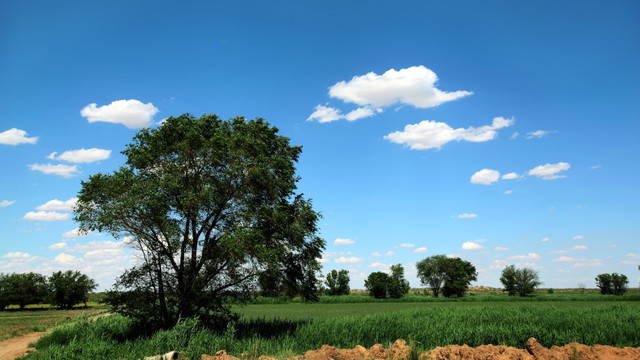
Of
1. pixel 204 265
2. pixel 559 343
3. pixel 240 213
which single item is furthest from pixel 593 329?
pixel 204 265

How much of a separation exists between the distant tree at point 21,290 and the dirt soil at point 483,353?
8067 cm

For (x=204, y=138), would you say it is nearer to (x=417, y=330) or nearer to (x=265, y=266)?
(x=265, y=266)

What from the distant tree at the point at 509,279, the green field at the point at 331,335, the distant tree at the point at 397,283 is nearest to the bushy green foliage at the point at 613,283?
the distant tree at the point at 509,279

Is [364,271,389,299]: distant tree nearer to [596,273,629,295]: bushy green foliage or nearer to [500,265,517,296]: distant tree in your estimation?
[500,265,517,296]: distant tree

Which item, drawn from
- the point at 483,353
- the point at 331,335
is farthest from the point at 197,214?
the point at 483,353

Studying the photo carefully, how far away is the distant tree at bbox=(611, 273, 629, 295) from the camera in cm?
8656

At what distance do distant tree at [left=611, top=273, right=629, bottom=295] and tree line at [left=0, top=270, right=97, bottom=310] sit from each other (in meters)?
114

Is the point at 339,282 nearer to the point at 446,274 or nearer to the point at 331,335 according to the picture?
the point at 446,274

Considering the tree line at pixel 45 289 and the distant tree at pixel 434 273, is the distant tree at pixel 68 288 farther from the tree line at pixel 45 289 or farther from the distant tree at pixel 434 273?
the distant tree at pixel 434 273

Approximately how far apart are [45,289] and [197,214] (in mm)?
78394

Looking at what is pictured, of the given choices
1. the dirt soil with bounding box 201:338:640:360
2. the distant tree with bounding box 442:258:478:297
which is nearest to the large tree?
the dirt soil with bounding box 201:338:640:360

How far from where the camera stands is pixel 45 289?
252 feet

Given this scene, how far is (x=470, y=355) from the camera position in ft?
45.4

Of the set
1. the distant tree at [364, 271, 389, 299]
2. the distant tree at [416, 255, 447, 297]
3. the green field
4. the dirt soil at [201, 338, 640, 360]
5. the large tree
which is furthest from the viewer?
the distant tree at [416, 255, 447, 297]
